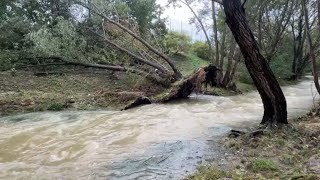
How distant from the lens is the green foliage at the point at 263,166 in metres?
5.02

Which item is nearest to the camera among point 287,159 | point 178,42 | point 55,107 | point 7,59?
point 287,159

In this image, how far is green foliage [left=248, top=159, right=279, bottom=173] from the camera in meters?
5.02

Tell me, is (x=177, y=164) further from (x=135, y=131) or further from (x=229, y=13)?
(x=229, y=13)

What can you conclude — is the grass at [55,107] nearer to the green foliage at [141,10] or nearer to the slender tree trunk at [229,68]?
the slender tree trunk at [229,68]

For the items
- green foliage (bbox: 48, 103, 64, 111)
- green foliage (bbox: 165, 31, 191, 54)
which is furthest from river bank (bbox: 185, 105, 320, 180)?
green foliage (bbox: 165, 31, 191, 54)

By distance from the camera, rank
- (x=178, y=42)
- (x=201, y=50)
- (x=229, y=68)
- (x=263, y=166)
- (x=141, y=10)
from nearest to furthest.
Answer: (x=263, y=166), (x=229, y=68), (x=141, y=10), (x=178, y=42), (x=201, y=50)

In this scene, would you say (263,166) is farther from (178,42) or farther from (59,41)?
(178,42)

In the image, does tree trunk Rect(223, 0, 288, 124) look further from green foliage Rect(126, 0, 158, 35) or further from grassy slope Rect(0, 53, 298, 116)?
green foliage Rect(126, 0, 158, 35)

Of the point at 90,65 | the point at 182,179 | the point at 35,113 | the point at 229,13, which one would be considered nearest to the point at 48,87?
the point at 90,65

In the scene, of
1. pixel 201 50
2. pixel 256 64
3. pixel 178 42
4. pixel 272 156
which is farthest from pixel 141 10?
pixel 272 156

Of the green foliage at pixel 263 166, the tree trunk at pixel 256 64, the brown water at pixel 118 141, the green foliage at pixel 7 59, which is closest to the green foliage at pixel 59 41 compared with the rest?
the green foliage at pixel 7 59

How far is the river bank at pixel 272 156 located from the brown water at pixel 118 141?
1.17ft

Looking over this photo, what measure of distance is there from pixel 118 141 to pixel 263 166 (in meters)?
3.20

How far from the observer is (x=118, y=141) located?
7.29 m
